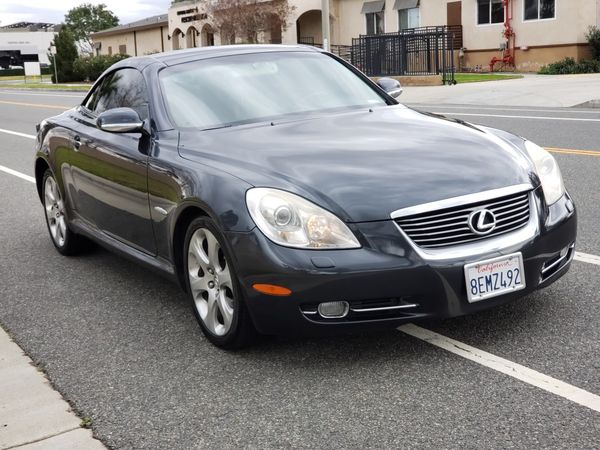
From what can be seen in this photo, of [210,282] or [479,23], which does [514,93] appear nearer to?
[479,23]

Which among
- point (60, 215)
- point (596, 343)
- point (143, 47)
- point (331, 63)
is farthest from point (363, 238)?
point (143, 47)

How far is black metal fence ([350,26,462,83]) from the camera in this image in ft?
92.0

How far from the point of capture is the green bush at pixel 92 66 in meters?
52.0

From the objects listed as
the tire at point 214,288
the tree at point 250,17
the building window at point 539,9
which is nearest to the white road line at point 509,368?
the tire at point 214,288

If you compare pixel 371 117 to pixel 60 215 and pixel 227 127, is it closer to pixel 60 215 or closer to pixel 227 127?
pixel 227 127

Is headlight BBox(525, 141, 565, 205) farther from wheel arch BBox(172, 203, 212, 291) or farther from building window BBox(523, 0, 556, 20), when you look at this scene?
building window BBox(523, 0, 556, 20)

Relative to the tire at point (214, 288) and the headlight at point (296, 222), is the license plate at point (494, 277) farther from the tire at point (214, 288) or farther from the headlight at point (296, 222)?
the tire at point (214, 288)

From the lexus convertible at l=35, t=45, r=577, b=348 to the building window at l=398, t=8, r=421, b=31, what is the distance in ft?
114

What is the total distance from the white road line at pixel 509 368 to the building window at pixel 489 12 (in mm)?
32516

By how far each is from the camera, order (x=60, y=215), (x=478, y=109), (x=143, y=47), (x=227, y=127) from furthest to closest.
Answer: (x=143, y=47) < (x=478, y=109) < (x=60, y=215) < (x=227, y=127)

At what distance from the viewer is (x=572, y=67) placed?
29.9 m

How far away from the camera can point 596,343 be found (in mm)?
4008

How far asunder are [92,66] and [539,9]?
2995cm

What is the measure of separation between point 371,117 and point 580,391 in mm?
2144
